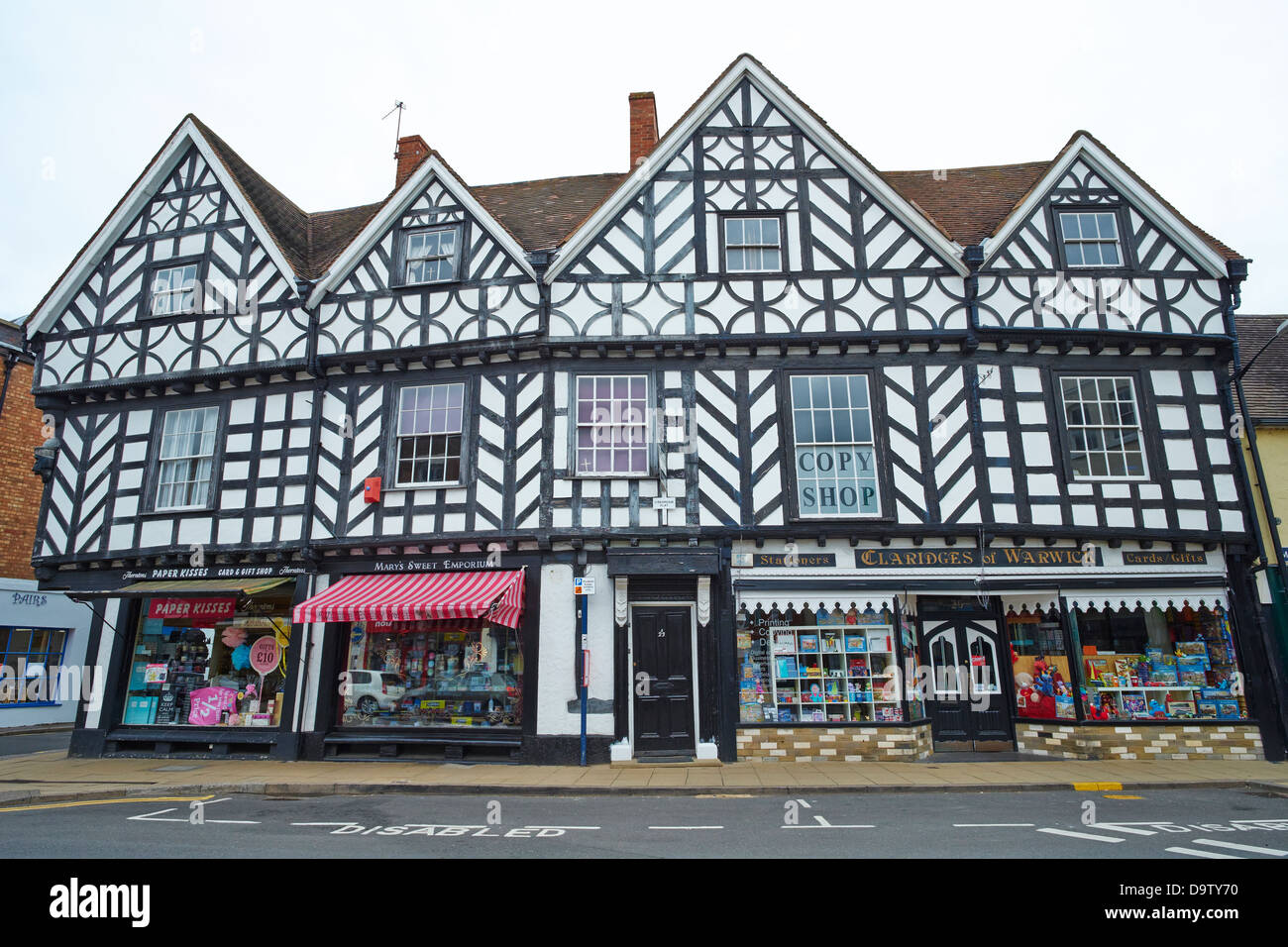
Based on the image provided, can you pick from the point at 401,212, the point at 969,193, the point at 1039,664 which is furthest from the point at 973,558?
the point at 401,212

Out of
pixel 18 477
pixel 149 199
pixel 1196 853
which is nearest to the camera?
pixel 1196 853

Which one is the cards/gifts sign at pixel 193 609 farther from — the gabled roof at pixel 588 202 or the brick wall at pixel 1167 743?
the brick wall at pixel 1167 743

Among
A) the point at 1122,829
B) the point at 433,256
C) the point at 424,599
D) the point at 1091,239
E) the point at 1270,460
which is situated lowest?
the point at 1122,829

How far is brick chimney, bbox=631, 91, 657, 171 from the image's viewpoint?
1678 cm

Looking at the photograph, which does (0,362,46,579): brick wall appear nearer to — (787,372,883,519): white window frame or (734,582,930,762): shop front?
(734,582,930,762): shop front

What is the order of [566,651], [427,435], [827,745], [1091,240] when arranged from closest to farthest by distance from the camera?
[827,745], [566,651], [427,435], [1091,240]

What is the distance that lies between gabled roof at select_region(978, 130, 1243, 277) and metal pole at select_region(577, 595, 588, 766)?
34.1 feet

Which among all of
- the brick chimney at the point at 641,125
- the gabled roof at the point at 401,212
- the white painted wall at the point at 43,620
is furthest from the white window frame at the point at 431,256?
the white painted wall at the point at 43,620

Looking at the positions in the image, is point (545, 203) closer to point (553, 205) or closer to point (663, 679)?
point (553, 205)

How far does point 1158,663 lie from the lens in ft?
43.5

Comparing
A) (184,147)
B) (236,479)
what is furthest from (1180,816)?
(184,147)

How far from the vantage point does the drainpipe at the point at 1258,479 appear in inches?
501

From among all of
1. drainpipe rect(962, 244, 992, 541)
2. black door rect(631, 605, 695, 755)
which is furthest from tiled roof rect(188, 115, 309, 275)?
drainpipe rect(962, 244, 992, 541)

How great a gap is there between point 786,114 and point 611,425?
7521mm
